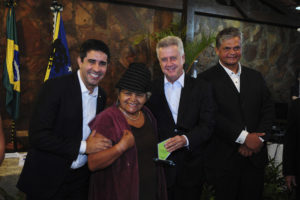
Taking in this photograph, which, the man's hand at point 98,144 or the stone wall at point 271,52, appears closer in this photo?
the man's hand at point 98,144

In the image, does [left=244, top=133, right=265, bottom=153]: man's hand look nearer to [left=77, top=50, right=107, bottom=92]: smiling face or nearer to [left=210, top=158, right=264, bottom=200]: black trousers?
[left=210, top=158, right=264, bottom=200]: black trousers

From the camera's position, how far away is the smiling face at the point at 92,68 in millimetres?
1979

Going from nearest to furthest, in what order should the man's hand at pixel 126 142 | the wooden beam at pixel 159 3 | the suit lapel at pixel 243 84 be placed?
the man's hand at pixel 126 142, the suit lapel at pixel 243 84, the wooden beam at pixel 159 3

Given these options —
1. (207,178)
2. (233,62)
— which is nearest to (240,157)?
(207,178)

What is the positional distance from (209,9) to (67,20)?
11.3 ft

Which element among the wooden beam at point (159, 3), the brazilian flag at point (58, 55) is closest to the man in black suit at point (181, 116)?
the brazilian flag at point (58, 55)

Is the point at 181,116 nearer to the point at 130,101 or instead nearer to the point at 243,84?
the point at 130,101

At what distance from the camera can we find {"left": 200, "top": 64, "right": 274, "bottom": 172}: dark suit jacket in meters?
2.30

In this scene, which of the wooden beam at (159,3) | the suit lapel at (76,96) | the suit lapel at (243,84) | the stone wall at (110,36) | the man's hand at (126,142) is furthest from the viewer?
the wooden beam at (159,3)

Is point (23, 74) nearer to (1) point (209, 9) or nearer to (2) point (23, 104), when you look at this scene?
(2) point (23, 104)

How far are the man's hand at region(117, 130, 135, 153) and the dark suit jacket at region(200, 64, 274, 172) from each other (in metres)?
1.00

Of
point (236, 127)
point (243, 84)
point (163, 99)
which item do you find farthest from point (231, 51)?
point (163, 99)

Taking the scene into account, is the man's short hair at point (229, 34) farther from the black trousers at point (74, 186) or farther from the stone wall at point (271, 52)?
the stone wall at point (271, 52)

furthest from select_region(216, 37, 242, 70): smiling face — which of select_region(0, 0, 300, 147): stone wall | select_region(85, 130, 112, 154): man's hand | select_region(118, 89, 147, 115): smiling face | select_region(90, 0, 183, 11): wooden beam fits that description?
select_region(90, 0, 183, 11): wooden beam
